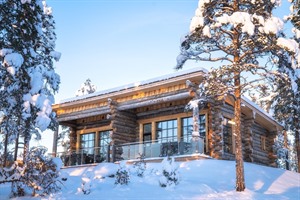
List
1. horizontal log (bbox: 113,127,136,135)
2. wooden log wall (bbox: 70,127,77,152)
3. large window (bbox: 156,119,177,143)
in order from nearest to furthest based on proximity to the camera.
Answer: large window (bbox: 156,119,177,143)
horizontal log (bbox: 113,127,136,135)
wooden log wall (bbox: 70,127,77,152)

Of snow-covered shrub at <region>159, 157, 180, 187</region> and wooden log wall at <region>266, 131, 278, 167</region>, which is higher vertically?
wooden log wall at <region>266, 131, 278, 167</region>

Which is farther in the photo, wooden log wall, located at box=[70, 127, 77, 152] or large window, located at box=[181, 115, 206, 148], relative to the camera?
wooden log wall, located at box=[70, 127, 77, 152]

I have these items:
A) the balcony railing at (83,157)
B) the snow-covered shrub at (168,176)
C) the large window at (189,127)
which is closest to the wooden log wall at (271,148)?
the large window at (189,127)

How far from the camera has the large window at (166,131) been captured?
20.9 metres

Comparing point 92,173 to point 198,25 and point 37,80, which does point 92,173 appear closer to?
point 37,80

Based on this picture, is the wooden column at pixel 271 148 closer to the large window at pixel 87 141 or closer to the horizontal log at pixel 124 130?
the horizontal log at pixel 124 130

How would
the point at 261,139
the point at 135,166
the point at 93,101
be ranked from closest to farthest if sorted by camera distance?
the point at 135,166
the point at 93,101
the point at 261,139

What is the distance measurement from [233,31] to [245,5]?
1199 millimetres

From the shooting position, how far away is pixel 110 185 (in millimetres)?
12195

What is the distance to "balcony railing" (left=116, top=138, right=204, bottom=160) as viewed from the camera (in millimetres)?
17719

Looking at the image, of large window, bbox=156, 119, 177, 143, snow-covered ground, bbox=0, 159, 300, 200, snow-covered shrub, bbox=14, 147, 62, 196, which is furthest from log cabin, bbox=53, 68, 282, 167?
snow-covered shrub, bbox=14, 147, 62, 196

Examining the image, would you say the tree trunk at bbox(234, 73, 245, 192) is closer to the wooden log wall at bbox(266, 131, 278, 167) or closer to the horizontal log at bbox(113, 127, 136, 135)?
the horizontal log at bbox(113, 127, 136, 135)

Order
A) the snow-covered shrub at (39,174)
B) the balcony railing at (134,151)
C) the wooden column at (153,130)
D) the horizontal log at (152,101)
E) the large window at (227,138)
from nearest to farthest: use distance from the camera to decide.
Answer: the snow-covered shrub at (39,174) < the balcony railing at (134,151) < the horizontal log at (152,101) < the large window at (227,138) < the wooden column at (153,130)

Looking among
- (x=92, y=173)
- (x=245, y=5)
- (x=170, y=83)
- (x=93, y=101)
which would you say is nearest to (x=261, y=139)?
(x=170, y=83)
